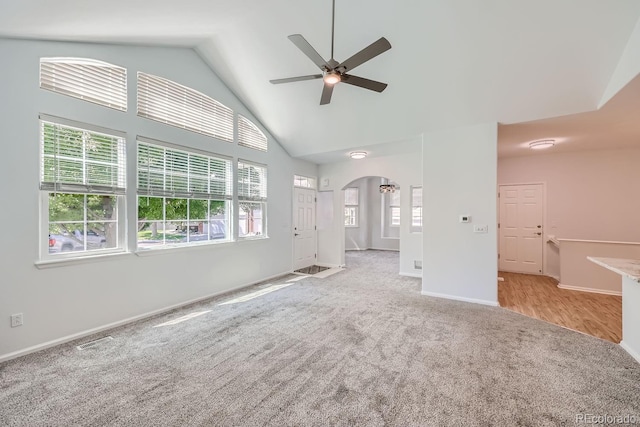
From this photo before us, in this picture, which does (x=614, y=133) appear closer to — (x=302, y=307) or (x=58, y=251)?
(x=302, y=307)

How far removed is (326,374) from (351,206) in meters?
8.35

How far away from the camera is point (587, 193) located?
5.52 m

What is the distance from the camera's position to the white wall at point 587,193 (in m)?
5.20

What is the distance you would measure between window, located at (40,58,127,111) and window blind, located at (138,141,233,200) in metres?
0.62

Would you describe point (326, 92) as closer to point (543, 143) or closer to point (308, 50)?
point (308, 50)

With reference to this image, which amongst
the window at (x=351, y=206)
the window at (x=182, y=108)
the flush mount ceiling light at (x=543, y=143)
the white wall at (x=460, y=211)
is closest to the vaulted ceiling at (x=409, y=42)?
the white wall at (x=460, y=211)

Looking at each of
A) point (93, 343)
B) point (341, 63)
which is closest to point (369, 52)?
point (341, 63)

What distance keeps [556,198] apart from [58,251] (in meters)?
8.42

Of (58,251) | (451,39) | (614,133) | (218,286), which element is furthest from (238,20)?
(614,133)

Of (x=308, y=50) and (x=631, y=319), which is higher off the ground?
(x=308, y=50)

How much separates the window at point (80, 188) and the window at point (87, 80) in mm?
364

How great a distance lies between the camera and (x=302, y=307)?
157 inches

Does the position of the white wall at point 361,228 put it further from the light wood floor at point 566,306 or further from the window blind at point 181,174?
the window blind at point 181,174

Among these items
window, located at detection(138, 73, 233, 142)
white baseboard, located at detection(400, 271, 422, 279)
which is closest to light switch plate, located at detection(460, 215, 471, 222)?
white baseboard, located at detection(400, 271, 422, 279)
